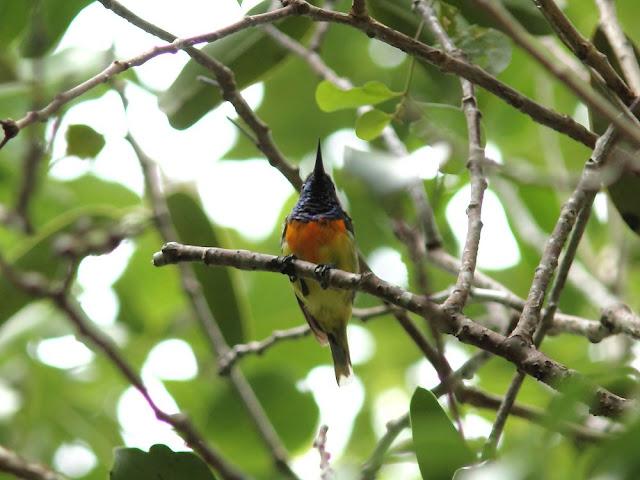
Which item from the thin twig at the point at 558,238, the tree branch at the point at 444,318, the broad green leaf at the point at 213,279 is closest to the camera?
the tree branch at the point at 444,318

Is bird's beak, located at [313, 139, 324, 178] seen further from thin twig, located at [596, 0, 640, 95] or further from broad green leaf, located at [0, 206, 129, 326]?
thin twig, located at [596, 0, 640, 95]

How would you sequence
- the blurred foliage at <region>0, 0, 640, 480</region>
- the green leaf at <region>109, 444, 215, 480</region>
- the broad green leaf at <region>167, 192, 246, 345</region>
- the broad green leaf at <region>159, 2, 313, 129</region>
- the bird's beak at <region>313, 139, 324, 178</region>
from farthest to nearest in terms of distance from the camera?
the bird's beak at <region>313, 139, 324, 178</region>
the broad green leaf at <region>167, 192, 246, 345</region>
the broad green leaf at <region>159, 2, 313, 129</region>
the blurred foliage at <region>0, 0, 640, 480</region>
the green leaf at <region>109, 444, 215, 480</region>

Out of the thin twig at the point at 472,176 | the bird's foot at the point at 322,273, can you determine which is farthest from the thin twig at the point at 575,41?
the bird's foot at the point at 322,273

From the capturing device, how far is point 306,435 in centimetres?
312

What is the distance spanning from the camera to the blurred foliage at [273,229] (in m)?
2.26

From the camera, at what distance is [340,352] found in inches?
136

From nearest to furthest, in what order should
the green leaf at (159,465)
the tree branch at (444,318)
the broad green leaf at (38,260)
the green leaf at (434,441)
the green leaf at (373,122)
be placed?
the green leaf at (434,441) < the tree branch at (444,318) < the green leaf at (159,465) < the green leaf at (373,122) < the broad green leaf at (38,260)

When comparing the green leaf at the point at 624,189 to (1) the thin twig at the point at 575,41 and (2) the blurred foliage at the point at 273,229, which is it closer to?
(2) the blurred foliage at the point at 273,229

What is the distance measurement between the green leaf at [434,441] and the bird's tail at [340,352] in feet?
6.28

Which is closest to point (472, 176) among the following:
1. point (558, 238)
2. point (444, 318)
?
A: point (558, 238)

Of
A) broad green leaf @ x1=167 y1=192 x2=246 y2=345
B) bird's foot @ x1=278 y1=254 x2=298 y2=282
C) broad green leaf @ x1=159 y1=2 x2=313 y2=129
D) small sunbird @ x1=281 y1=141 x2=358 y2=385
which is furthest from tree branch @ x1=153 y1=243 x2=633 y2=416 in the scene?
small sunbird @ x1=281 y1=141 x2=358 y2=385

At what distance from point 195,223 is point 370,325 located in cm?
160

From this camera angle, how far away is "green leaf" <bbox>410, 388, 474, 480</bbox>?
1176mm

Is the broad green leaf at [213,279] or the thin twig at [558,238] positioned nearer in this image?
the thin twig at [558,238]
